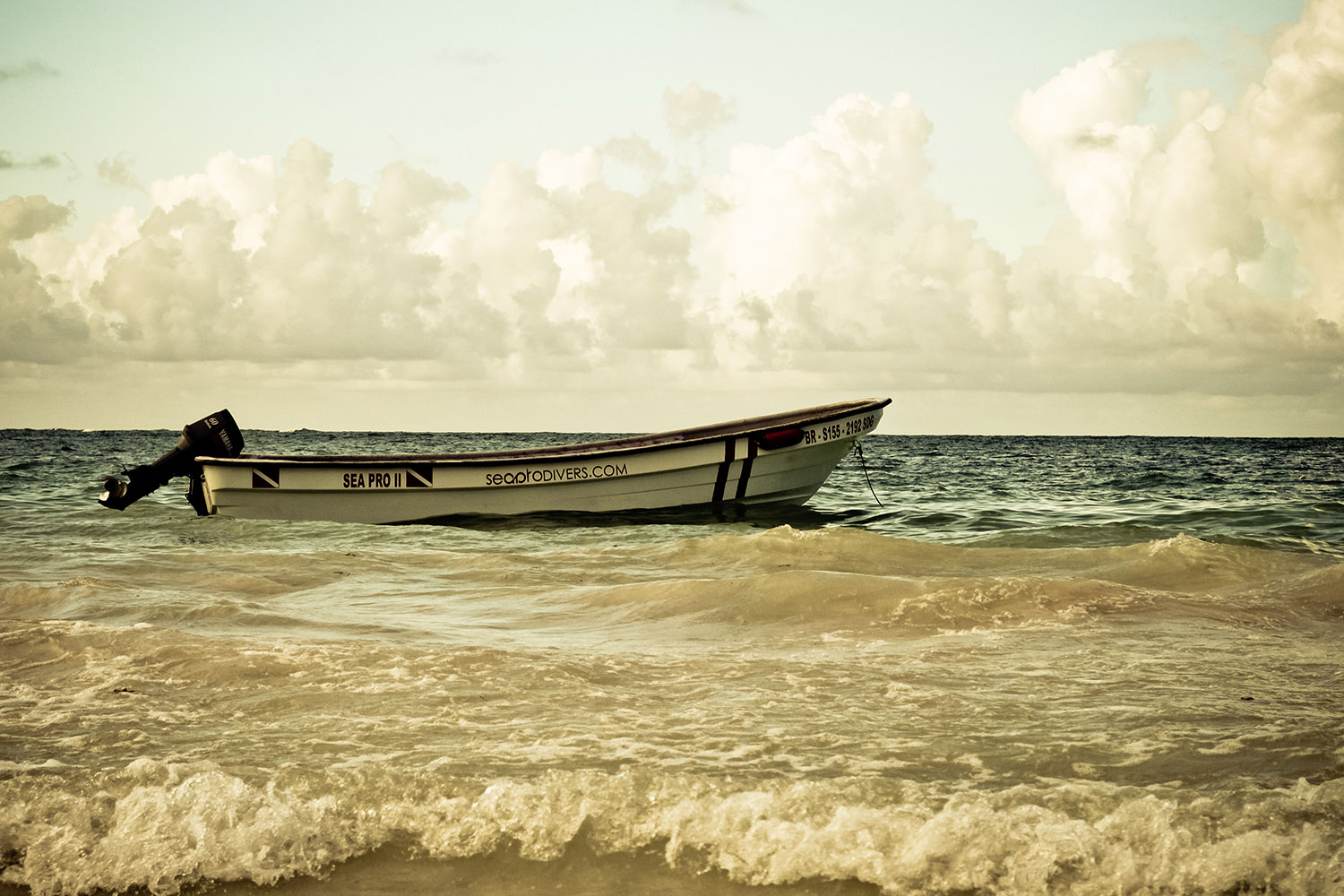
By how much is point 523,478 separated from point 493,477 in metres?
0.46

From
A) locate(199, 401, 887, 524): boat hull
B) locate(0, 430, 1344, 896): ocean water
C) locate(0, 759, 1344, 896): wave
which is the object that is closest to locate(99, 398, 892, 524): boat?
locate(199, 401, 887, 524): boat hull

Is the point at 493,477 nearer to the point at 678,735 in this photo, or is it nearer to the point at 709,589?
the point at 709,589

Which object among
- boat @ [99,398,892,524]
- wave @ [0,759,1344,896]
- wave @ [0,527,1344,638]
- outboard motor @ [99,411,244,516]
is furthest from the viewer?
boat @ [99,398,892,524]

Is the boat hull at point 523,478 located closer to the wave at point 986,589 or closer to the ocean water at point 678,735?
the wave at point 986,589

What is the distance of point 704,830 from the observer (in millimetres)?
2654

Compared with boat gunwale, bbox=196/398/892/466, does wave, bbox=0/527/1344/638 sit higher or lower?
lower

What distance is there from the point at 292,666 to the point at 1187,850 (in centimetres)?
369

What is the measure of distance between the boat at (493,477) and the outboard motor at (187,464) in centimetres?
2

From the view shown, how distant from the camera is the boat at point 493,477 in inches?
552

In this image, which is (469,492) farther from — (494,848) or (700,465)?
(494,848)

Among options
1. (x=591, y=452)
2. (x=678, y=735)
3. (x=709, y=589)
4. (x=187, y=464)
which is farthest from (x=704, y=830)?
(x=187, y=464)

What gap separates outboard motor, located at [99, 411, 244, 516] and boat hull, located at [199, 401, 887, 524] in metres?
0.24

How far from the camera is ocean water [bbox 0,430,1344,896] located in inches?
98.5

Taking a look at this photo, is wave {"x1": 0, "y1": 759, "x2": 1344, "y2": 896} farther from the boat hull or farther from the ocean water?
the boat hull
